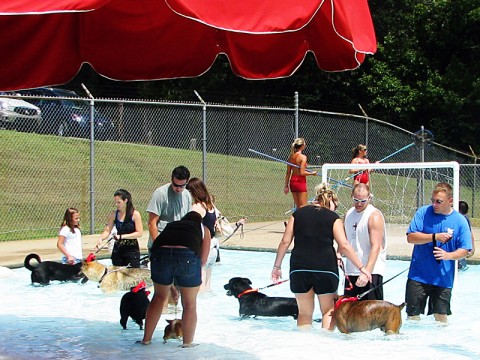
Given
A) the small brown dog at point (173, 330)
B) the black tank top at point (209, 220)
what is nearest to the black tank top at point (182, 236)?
the small brown dog at point (173, 330)

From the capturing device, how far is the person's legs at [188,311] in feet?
23.7

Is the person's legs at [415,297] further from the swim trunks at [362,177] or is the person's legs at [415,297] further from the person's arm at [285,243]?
the swim trunks at [362,177]

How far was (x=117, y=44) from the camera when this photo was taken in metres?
6.77

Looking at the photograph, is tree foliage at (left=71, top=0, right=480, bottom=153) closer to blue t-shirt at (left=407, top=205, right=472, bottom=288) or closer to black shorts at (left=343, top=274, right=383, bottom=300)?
blue t-shirt at (left=407, top=205, right=472, bottom=288)

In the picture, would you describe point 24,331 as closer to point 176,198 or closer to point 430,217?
point 176,198

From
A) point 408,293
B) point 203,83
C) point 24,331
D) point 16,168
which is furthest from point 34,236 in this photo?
point 203,83

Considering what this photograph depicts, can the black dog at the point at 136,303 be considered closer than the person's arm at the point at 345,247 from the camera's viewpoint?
No

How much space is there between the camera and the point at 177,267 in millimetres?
7141

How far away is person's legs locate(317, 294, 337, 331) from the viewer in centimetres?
785

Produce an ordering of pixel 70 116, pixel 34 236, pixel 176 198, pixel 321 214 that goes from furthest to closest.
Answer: pixel 70 116 < pixel 34 236 < pixel 176 198 < pixel 321 214

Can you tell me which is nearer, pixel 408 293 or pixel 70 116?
pixel 408 293

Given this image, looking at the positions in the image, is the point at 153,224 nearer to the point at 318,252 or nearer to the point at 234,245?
the point at 318,252

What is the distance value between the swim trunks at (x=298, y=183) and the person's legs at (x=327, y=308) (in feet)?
24.9

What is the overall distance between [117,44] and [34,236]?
10.9 meters
